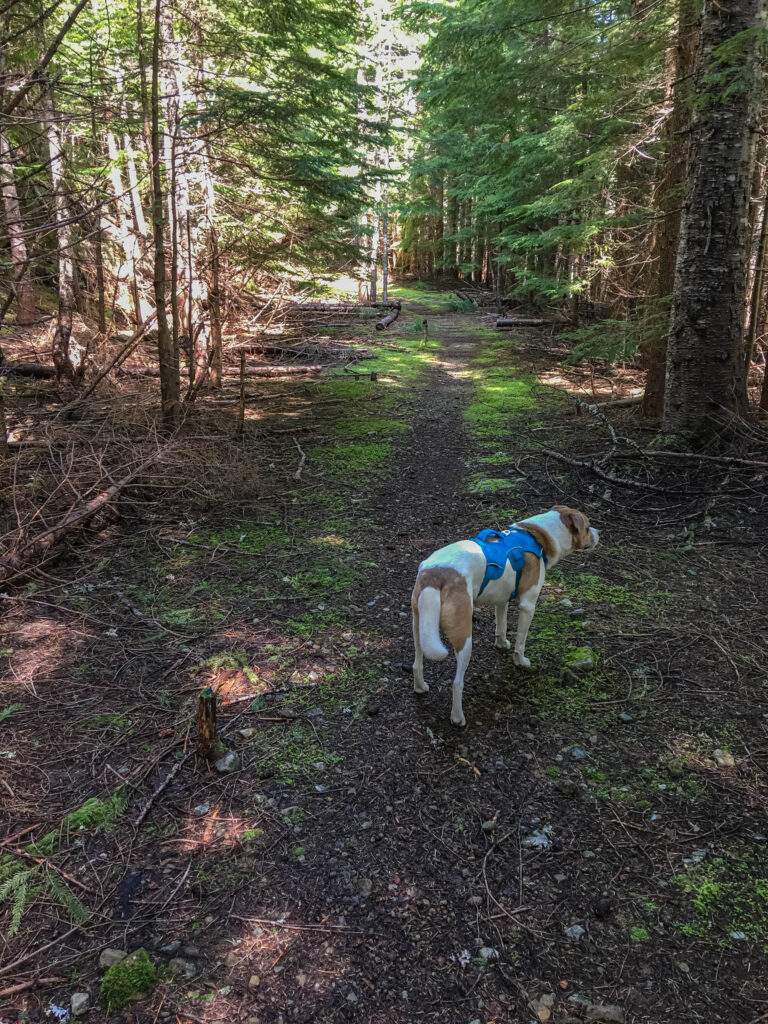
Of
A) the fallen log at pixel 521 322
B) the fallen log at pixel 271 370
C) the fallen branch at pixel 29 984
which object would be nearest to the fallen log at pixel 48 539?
the fallen branch at pixel 29 984

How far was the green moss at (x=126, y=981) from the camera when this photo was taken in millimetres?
1971

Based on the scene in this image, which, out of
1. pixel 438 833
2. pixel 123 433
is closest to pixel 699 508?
pixel 438 833

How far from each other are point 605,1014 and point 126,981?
1.67m

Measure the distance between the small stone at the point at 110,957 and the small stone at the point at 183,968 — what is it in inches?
7.3

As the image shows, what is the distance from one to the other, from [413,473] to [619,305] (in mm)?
9195

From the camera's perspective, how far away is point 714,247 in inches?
251

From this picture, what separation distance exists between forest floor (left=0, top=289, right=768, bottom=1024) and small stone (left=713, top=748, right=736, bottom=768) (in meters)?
0.02

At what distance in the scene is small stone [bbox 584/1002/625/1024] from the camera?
6.34 ft

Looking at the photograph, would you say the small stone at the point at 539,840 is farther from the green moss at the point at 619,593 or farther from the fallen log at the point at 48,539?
the fallen log at the point at 48,539

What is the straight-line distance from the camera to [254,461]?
302 inches

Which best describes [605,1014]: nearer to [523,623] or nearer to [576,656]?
[523,623]

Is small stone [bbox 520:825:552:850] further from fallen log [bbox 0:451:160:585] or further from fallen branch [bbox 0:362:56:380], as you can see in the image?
fallen branch [bbox 0:362:56:380]

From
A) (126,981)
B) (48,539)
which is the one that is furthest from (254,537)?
(126,981)

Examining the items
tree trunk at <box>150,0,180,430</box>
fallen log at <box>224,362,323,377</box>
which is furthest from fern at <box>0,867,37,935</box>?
fallen log at <box>224,362,323,377</box>
